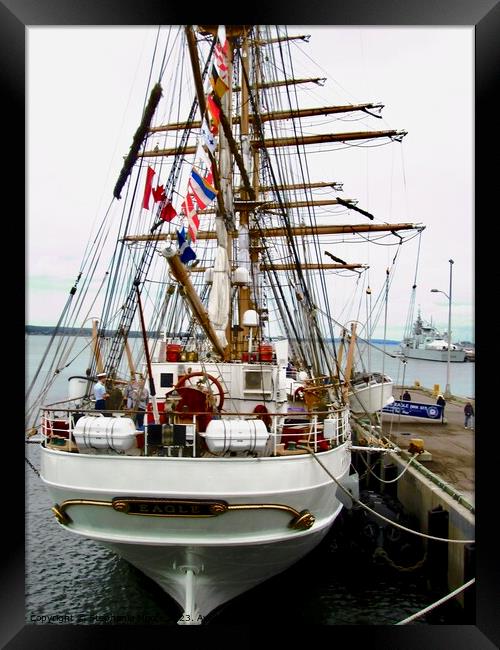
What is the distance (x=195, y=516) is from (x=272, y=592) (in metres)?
→ 2.99

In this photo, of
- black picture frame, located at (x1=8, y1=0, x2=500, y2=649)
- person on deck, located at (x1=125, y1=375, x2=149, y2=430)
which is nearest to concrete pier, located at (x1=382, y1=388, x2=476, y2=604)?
black picture frame, located at (x1=8, y1=0, x2=500, y2=649)

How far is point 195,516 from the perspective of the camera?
530cm

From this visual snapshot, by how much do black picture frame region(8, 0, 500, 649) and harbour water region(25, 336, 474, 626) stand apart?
6.08 feet

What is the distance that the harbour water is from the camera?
7.02m

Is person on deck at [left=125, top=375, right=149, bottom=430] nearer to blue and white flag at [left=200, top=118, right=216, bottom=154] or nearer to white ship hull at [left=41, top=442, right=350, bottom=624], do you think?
white ship hull at [left=41, top=442, right=350, bottom=624]

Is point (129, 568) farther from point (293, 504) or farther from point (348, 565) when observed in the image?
point (293, 504)

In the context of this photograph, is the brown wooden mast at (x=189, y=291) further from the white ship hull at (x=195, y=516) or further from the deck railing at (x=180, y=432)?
the white ship hull at (x=195, y=516)

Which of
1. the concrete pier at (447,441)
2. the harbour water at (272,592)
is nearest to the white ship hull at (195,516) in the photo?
the harbour water at (272,592)

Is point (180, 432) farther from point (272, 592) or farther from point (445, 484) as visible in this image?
point (445, 484)

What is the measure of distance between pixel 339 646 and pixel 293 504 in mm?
1413

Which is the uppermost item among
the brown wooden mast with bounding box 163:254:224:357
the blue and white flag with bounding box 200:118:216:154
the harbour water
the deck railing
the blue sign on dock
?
the blue and white flag with bounding box 200:118:216:154

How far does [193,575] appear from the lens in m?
5.82
